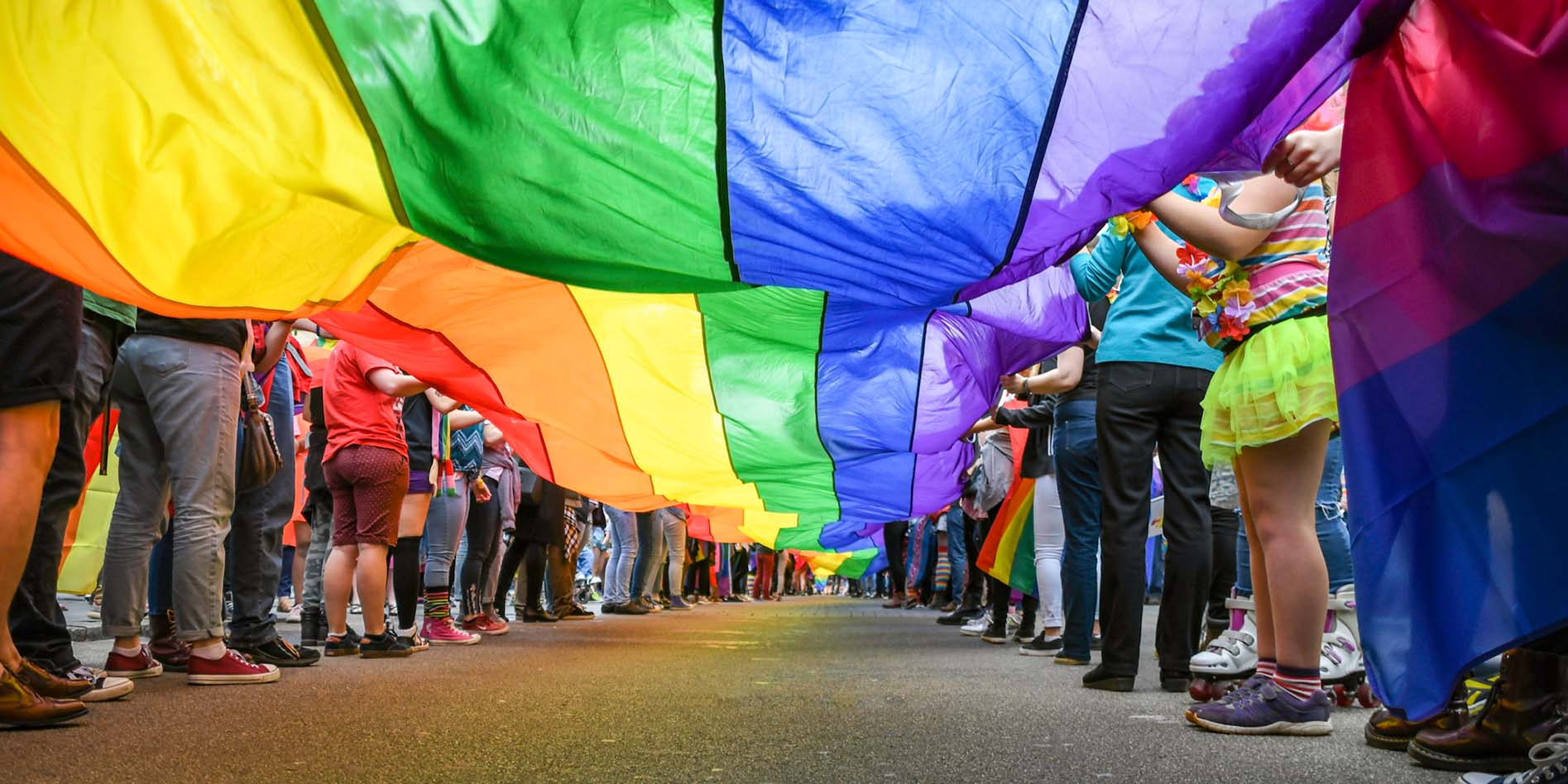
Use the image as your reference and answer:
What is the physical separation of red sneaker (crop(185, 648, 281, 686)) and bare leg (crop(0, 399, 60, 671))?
3.05 ft

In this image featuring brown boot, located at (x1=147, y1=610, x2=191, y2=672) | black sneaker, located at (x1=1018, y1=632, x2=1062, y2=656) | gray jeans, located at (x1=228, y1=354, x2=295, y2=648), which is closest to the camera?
brown boot, located at (x1=147, y1=610, x2=191, y2=672)

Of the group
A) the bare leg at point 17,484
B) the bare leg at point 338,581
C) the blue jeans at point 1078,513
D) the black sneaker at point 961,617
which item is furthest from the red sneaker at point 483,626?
the bare leg at point 17,484

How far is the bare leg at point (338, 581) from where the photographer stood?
511 centimetres

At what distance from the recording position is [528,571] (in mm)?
8680

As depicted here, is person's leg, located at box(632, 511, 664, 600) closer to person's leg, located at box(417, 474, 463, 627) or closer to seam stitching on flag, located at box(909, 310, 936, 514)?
person's leg, located at box(417, 474, 463, 627)

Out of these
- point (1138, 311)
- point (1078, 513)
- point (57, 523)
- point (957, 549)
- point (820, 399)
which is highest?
point (1138, 311)

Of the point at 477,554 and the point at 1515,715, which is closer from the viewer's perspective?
the point at 1515,715

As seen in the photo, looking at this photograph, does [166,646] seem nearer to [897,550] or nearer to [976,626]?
[976,626]

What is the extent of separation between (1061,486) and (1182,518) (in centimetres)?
136

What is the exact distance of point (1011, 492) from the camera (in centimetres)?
684

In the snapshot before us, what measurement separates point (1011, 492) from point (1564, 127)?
5.43 metres

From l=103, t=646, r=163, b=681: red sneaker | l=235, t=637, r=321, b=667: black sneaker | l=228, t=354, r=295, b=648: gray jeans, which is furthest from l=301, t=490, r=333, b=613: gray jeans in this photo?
l=103, t=646, r=163, b=681: red sneaker

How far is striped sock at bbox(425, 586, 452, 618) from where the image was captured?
647 cm

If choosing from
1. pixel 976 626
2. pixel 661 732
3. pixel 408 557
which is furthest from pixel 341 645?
pixel 976 626
